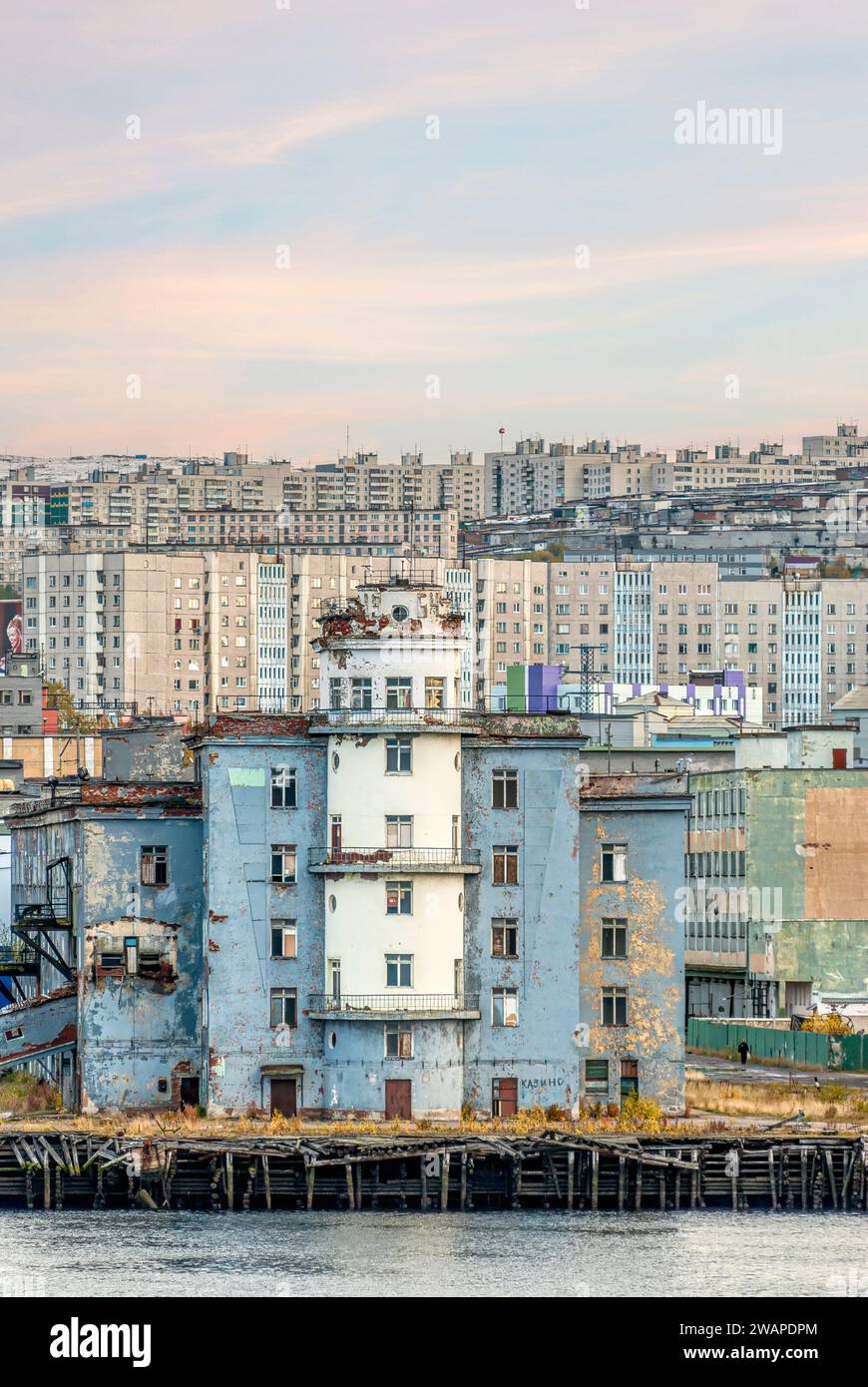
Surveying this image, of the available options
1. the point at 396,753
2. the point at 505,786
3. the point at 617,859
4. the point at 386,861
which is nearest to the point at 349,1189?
the point at 386,861

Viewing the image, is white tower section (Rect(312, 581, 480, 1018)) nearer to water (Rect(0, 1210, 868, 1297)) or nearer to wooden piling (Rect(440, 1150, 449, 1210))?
wooden piling (Rect(440, 1150, 449, 1210))

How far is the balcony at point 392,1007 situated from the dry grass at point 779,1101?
800cm

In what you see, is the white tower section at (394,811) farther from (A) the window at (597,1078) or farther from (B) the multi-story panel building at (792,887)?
(B) the multi-story panel building at (792,887)

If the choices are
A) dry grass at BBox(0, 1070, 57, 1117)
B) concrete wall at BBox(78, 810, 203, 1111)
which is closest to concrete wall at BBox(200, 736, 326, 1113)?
concrete wall at BBox(78, 810, 203, 1111)

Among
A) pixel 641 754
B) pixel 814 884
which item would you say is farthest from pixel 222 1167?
pixel 641 754

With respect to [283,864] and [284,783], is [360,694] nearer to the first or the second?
[284,783]

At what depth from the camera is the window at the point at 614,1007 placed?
8212cm

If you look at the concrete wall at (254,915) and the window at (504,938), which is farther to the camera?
the window at (504,938)

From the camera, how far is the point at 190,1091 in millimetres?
81438

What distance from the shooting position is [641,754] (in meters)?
128

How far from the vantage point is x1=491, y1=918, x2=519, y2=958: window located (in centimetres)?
8119

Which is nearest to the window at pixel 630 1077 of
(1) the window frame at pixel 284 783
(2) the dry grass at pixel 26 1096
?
(1) the window frame at pixel 284 783

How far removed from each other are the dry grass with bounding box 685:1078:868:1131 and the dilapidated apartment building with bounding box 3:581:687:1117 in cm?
292
